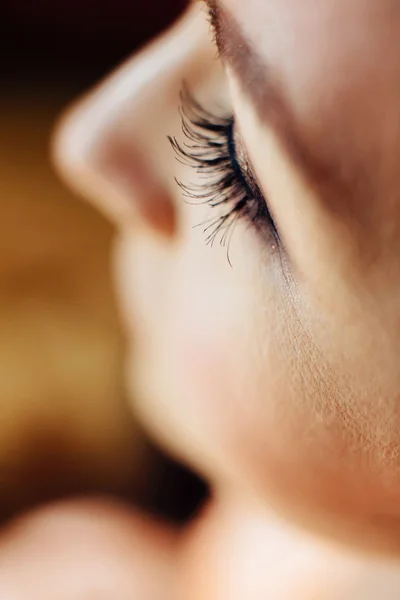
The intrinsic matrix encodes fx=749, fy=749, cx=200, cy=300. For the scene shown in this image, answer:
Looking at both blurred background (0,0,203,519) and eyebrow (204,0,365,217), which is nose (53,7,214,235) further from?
blurred background (0,0,203,519)

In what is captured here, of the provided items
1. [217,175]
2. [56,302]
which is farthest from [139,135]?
[56,302]

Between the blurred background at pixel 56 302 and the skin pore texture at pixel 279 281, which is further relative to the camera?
the blurred background at pixel 56 302

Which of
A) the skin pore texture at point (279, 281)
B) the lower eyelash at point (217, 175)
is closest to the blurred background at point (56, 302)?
the skin pore texture at point (279, 281)

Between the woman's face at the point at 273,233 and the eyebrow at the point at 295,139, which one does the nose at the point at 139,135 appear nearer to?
the woman's face at the point at 273,233

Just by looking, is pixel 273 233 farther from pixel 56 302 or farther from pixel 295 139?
pixel 56 302

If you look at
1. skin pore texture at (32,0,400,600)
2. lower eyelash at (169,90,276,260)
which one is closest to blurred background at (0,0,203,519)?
skin pore texture at (32,0,400,600)

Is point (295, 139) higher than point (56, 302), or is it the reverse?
point (295, 139)
